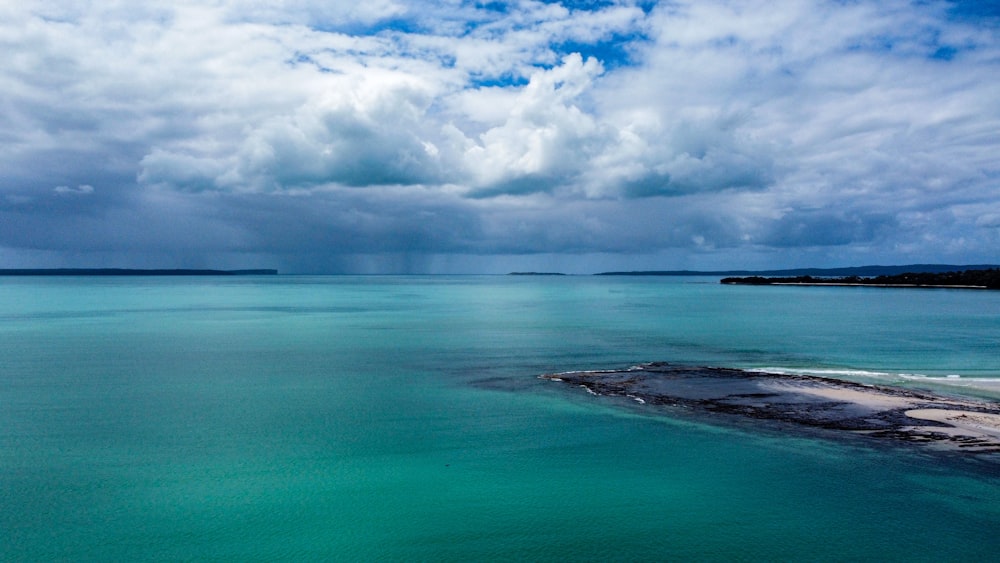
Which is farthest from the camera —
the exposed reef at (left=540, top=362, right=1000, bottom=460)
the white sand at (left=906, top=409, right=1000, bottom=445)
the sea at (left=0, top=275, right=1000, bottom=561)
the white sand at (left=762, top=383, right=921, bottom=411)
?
the white sand at (left=762, top=383, right=921, bottom=411)

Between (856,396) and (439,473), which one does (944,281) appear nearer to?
(856,396)

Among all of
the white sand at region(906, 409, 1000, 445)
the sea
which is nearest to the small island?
the sea

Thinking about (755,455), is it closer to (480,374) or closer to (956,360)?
(480,374)

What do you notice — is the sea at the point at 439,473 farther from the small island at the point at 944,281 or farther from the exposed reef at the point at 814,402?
the small island at the point at 944,281

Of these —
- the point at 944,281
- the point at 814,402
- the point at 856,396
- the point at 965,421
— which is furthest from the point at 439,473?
the point at 944,281

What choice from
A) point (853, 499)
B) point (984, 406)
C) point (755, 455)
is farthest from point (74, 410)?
point (984, 406)

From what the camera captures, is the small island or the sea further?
the small island

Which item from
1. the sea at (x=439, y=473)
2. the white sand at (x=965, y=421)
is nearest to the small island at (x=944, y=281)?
→ the sea at (x=439, y=473)

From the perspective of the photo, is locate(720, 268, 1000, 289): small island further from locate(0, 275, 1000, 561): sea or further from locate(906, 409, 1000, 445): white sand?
locate(906, 409, 1000, 445): white sand

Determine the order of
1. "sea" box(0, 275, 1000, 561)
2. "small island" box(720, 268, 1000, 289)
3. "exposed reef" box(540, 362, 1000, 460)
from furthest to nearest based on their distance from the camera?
1. "small island" box(720, 268, 1000, 289)
2. "exposed reef" box(540, 362, 1000, 460)
3. "sea" box(0, 275, 1000, 561)
